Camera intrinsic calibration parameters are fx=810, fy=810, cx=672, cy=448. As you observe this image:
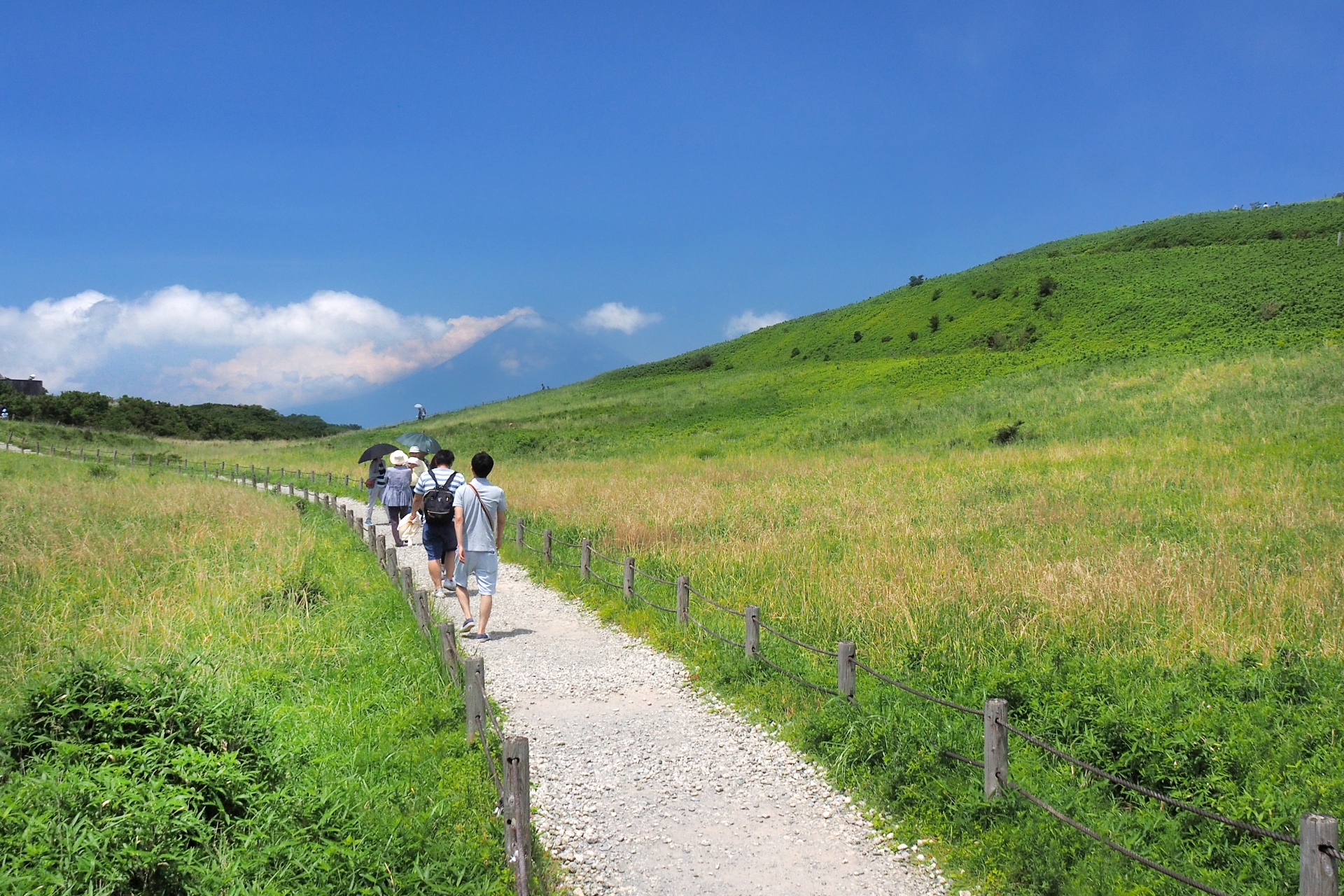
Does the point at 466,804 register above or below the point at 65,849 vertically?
below

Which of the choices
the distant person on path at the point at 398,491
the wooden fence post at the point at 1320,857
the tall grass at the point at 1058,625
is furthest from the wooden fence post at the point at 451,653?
the distant person on path at the point at 398,491

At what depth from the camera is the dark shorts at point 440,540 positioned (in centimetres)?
1100

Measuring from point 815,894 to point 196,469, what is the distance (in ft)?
156

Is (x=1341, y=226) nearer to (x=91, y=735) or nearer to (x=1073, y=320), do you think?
(x=1073, y=320)

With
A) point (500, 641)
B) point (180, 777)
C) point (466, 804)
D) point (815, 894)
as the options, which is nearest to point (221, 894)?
point (180, 777)

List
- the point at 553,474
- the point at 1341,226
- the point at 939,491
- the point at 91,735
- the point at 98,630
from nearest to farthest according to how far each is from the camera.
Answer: the point at 91,735 → the point at 98,630 → the point at 939,491 → the point at 553,474 → the point at 1341,226

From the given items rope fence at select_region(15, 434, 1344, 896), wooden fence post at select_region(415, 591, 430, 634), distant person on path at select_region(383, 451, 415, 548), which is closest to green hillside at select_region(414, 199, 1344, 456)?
distant person on path at select_region(383, 451, 415, 548)

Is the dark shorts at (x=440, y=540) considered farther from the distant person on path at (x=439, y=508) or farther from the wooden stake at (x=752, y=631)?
the wooden stake at (x=752, y=631)

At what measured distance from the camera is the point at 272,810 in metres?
4.86

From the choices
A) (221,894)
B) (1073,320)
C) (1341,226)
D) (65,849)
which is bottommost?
(221,894)

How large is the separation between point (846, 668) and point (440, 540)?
247 inches

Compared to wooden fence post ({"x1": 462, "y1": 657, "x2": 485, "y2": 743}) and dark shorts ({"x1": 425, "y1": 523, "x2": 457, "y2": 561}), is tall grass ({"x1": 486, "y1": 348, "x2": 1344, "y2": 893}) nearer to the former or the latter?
dark shorts ({"x1": 425, "y1": 523, "x2": 457, "y2": 561})

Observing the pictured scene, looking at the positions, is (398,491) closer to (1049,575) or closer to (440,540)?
(440,540)

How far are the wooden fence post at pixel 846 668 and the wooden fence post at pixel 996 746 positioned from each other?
5.62 feet
